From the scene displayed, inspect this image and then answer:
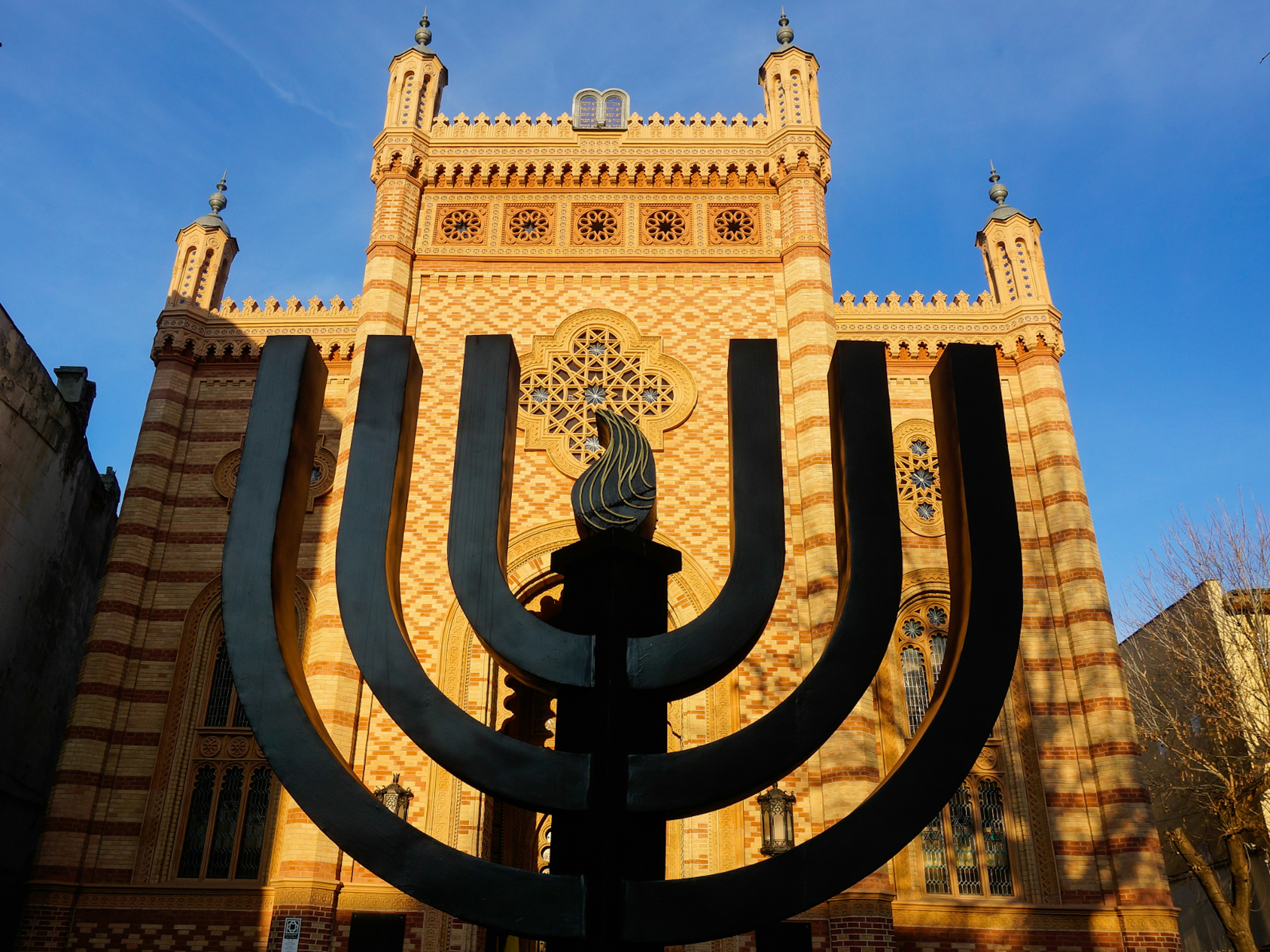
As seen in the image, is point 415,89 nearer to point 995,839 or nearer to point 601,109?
point 601,109

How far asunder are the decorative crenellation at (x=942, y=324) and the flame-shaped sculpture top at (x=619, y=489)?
11.6m

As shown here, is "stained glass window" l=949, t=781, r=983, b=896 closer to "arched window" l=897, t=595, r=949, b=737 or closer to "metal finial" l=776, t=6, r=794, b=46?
"arched window" l=897, t=595, r=949, b=737

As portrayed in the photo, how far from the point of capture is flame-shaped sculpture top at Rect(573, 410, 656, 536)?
4012mm

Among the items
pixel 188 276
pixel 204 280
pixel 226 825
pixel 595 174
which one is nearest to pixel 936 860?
pixel 226 825

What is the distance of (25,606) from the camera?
14570 mm

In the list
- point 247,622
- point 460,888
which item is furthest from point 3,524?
point 460,888

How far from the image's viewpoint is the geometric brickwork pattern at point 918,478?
46.5 ft

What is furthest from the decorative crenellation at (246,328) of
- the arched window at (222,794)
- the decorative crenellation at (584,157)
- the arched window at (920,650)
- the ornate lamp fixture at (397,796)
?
the arched window at (920,650)

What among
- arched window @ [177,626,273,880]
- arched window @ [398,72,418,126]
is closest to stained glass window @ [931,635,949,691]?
arched window @ [177,626,273,880]

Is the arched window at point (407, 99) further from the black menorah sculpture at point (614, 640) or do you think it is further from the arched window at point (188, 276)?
the black menorah sculpture at point (614, 640)

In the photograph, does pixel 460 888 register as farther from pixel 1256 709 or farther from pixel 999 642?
pixel 1256 709

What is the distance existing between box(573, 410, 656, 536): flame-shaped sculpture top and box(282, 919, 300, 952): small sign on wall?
850 centimetres

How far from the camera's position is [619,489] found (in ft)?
13.2

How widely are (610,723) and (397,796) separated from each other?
8316 mm
